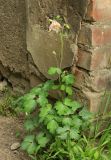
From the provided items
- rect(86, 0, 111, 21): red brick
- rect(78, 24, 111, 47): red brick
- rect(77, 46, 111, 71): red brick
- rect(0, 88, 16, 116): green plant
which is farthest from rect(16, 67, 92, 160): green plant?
rect(0, 88, 16, 116): green plant

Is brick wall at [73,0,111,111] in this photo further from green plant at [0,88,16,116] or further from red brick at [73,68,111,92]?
green plant at [0,88,16,116]

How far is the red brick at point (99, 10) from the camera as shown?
246 centimetres

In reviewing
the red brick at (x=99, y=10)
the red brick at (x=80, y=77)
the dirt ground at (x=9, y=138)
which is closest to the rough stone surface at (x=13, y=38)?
the dirt ground at (x=9, y=138)

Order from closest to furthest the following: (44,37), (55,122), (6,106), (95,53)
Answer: (55,122), (95,53), (44,37), (6,106)

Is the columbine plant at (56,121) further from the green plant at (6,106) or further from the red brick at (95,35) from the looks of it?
the green plant at (6,106)

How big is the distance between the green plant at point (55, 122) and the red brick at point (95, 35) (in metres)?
0.24

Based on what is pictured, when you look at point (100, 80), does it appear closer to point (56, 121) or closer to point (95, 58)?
point (95, 58)

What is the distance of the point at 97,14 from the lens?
2.47 m

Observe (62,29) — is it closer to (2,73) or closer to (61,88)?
(61,88)

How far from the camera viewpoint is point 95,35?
2.49 m

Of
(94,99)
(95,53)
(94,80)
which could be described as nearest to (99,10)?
(95,53)

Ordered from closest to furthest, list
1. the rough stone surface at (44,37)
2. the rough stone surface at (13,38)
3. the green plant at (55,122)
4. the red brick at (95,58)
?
the green plant at (55,122), the red brick at (95,58), the rough stone surface at (44,37), the rough stone surface at (13,38)

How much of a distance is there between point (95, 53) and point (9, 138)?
0.89m

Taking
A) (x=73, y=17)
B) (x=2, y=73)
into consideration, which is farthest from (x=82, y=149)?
(x=2, y=73)
